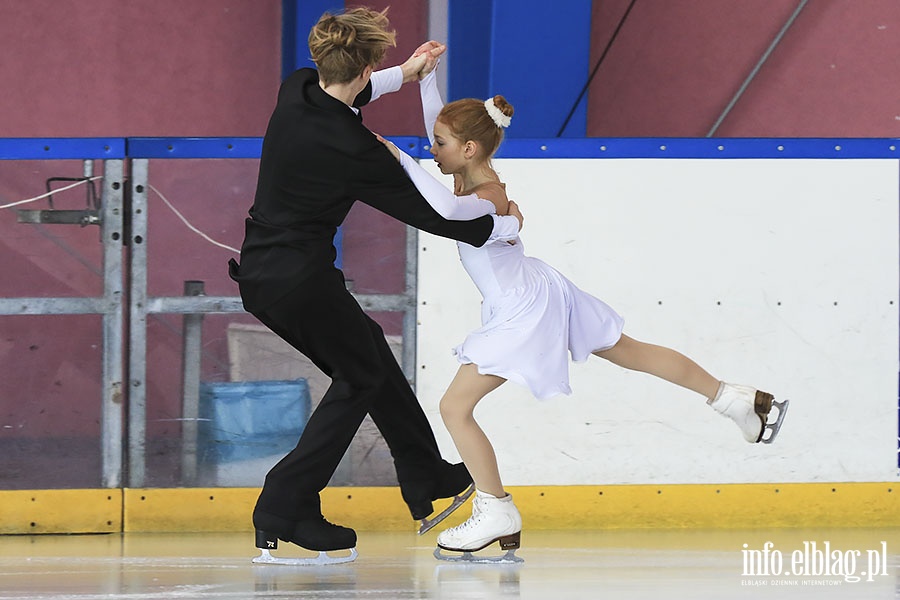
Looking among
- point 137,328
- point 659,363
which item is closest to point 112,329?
point 137,328

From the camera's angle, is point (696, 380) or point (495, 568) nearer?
point (495, 568)

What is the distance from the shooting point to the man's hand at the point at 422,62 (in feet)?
10.3

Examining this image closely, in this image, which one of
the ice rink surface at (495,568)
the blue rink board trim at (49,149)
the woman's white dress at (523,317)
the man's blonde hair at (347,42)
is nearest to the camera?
the ice rink surface at (495,568)

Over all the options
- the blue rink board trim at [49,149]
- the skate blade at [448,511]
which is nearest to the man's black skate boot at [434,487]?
the skate blade at [448,511]

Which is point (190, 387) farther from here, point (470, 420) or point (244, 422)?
point (470, 420)

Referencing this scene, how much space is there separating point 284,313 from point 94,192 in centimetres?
122

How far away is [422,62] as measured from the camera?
313 centimetres

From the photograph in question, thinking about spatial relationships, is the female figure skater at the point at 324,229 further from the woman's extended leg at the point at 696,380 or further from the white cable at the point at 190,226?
the white cable at the point at 190,226

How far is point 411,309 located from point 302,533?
1.12 m

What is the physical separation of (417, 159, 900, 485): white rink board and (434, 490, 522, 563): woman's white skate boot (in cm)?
87

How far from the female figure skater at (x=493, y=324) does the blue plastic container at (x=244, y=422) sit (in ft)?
3.10

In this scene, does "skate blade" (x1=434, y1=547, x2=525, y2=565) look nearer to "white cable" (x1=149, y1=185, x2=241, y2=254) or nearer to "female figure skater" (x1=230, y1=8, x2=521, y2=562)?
"female figure skater" (x1=230, y1=8, x2=521, y2=562)

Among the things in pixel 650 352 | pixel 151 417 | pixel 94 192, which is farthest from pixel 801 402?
pixel 94 192

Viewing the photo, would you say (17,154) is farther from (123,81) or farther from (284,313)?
(123,81)
